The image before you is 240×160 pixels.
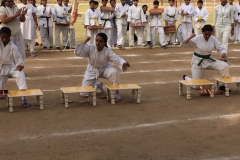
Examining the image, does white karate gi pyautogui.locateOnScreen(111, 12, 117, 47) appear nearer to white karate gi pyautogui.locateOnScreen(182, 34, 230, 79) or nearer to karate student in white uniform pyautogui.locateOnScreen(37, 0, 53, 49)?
karate student in white uniform pyautogui.locateOnScreen(37, 0, 53, 49)

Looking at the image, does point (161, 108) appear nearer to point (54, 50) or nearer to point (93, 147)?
point (93, 147)

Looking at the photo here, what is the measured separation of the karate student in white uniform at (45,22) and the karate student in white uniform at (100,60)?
631 cm

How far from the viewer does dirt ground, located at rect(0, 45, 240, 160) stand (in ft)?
19.2

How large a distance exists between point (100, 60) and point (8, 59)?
5.55ft

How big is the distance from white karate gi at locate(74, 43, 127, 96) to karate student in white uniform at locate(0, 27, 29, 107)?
1.09 meters

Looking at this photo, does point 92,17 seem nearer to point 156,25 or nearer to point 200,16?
point 156,25

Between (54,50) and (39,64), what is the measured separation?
223 cm

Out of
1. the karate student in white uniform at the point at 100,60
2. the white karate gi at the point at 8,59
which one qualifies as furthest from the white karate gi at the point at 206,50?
the white karate gi at the point at 8,59

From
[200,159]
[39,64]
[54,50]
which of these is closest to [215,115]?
[200,159]

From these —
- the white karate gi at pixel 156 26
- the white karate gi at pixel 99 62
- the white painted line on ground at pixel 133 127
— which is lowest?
the white painted line on ground at pixel 133 127

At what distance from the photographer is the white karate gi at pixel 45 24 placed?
14.8 meters

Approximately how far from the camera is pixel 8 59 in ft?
27.3

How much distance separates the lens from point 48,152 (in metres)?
5.85

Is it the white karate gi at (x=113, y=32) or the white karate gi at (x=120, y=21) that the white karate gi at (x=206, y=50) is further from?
the white karate gi at (x=113, y=32)
